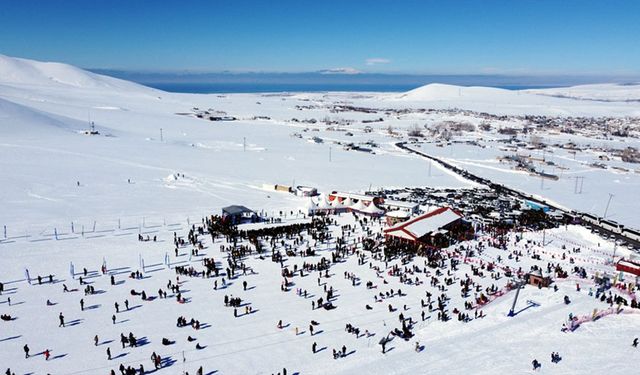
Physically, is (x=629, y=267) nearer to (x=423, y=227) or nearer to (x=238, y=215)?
(x=423, y=227)

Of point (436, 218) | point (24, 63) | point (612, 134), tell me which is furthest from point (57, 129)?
point (24, 63)

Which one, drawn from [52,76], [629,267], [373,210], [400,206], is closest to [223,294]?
[373,210]

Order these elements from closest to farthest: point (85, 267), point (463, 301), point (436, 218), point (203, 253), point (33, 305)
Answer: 1. point (33, 305)
2. point (463, 301)
3. point (85, 267)
4. point (203, 253)
5. point (436, 218)

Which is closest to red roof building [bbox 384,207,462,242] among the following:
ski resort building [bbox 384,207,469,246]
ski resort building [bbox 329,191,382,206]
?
ski resort building [bbox 384,207,469,246]

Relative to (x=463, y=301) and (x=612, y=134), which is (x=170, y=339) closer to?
(x=463, y=301)

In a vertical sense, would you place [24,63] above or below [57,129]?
above

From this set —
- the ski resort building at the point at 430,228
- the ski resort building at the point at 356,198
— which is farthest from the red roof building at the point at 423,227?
the ski resort building at the point at 356,198

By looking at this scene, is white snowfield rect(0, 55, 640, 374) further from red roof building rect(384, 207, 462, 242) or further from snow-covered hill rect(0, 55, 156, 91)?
snow-covered hill rect(0, 55, 156, 91)

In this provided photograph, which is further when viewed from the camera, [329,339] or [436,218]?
[436,218]
